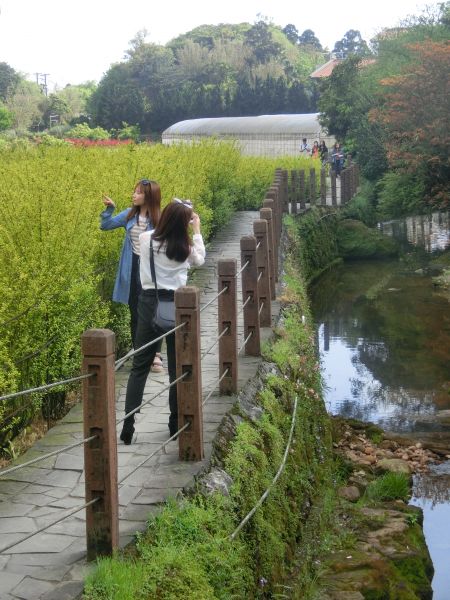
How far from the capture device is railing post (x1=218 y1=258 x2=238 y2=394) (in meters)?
8.15

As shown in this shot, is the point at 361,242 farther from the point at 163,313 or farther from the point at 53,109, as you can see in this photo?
the point at 53,109

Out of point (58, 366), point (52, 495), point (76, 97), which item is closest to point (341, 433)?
point (58, 366)

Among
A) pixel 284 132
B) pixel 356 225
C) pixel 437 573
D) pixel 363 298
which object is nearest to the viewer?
pixel 437 573

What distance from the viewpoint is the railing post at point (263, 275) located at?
447 inches

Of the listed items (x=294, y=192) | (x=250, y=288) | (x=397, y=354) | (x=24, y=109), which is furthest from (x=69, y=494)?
(x=24, y=109)

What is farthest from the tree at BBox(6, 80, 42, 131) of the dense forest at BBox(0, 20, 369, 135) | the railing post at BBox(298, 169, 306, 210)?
the railing post at BBox(298, 169, 306, 210)

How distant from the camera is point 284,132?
4972 centimetres

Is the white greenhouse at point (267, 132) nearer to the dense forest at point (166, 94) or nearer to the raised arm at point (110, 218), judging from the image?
the dense forest at point (166, 94)

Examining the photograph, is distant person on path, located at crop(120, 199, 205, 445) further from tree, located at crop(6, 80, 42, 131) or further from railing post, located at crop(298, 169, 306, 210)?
tree, located at crop(6, 80, 42, 131)

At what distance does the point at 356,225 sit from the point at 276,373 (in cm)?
2047

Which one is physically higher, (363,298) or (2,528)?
(2,528)

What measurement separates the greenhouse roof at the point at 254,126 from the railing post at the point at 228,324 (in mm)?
41265

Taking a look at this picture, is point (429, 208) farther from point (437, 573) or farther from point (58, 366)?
point (58, 366)

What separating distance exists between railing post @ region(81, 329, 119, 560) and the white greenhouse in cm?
4390
